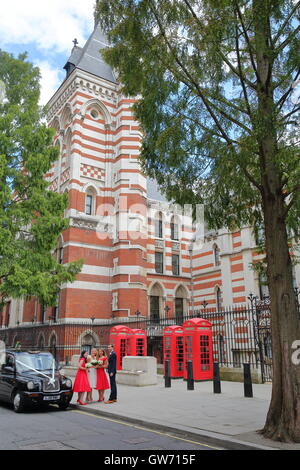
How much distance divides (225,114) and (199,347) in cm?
961

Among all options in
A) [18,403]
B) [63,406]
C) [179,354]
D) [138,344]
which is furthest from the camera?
[138,344]

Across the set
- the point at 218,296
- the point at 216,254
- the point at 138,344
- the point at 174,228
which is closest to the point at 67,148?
the point at 174,228

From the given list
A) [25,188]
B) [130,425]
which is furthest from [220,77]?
[25,188]

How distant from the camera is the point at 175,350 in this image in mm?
16078

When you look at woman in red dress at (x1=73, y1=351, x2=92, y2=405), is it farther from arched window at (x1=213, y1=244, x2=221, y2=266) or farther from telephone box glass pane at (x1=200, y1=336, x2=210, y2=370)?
arched window at (x1=213, y1=244, x2=221, y2=266)

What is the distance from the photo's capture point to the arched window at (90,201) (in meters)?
26.8

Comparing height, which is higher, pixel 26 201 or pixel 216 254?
pixel 216 254

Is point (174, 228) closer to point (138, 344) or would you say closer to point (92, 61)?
point (92, 61)

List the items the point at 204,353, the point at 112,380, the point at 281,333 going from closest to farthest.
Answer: the point at 281,333, the point at 112,380, the point at 204,353

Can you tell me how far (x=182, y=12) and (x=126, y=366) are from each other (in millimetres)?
12657

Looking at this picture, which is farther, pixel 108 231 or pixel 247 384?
pixel 108 231

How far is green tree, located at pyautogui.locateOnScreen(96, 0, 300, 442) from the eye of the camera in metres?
6.83

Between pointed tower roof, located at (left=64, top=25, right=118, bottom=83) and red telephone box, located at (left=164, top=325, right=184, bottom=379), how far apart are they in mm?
20699

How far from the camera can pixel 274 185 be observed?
7562 mm
